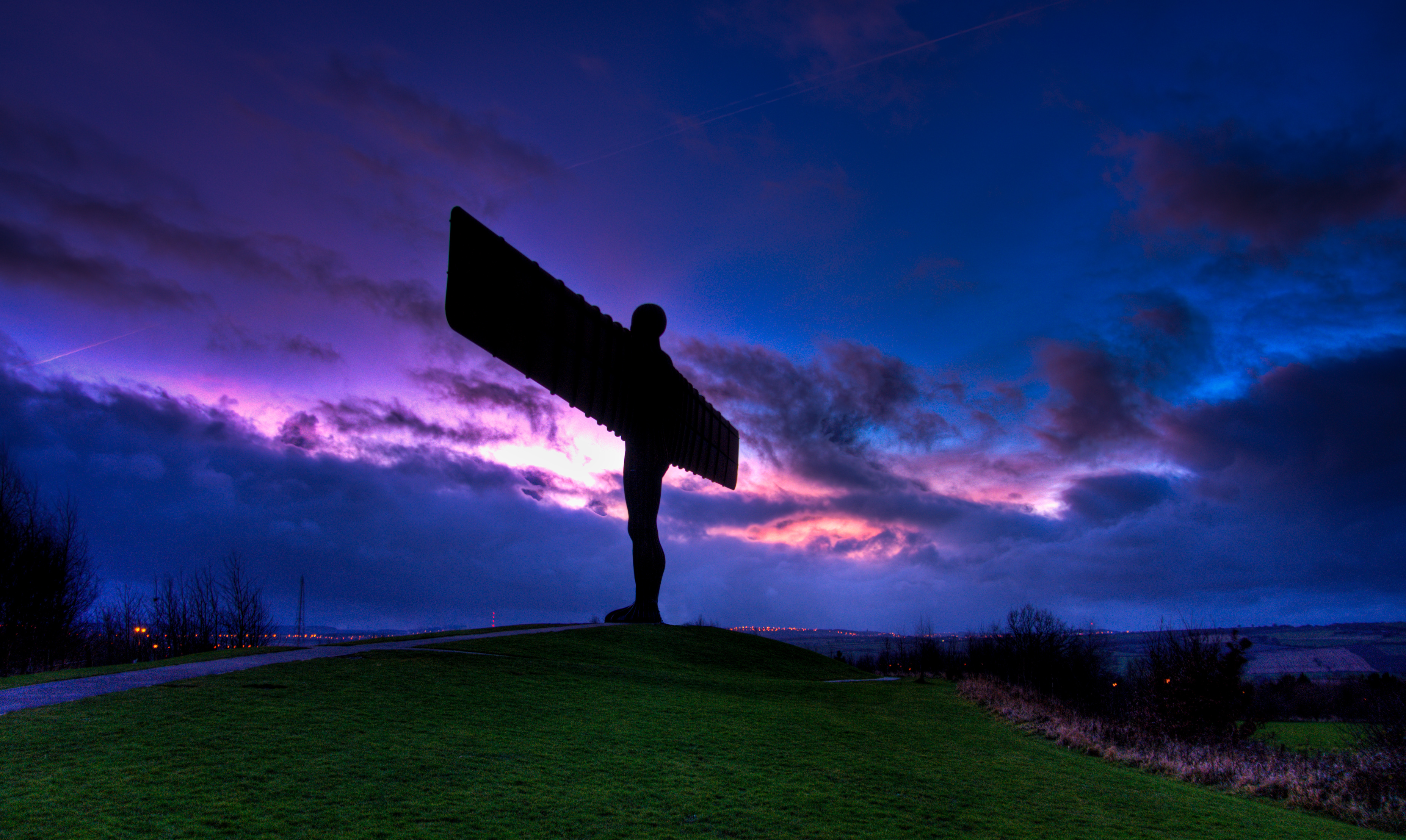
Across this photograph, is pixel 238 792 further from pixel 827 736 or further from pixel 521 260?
pixel 521 260

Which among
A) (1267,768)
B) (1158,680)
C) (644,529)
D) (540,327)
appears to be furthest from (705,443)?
(1267,768)

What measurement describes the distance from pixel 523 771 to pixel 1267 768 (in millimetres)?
10486

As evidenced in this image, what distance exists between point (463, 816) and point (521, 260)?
1587 cm

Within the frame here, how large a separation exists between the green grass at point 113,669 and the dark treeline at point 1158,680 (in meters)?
20.4

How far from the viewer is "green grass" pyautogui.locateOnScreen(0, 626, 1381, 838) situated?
17.2ft

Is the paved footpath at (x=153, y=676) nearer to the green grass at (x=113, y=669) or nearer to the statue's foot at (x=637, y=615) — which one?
the green grass at (x=113, y=669)

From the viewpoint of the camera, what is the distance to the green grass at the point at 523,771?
524 centimetres

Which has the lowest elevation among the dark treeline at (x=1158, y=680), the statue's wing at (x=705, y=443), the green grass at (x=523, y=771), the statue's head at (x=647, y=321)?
the dark treeline at (x=1158, y=680)

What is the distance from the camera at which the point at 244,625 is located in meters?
38.2

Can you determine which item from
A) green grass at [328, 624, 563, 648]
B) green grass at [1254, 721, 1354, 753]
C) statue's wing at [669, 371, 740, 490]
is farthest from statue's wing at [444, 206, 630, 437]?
green grass at [1254, 721, 1354, 753]

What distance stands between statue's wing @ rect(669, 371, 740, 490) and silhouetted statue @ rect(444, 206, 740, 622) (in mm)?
71

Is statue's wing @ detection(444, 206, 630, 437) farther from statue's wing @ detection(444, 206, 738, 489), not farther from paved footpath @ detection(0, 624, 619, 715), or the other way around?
paved footpath @ detection(0, 624, 619, 715)

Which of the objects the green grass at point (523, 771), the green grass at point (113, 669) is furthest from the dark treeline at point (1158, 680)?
the green grass at point (113, 669)

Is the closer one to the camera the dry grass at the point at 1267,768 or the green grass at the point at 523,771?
the green grass at the point at 523,771
